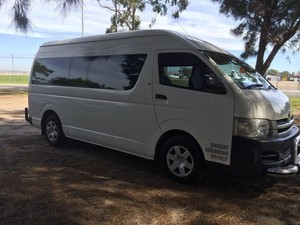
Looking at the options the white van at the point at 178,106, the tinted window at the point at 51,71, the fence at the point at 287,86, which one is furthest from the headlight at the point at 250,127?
the fence at the point at 287,86

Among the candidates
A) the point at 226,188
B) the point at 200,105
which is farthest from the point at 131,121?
the point at 226,188

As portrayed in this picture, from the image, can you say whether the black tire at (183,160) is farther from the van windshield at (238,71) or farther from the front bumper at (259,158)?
the van windshield at (238,71)

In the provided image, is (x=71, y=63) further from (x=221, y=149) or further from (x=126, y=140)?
(x=221, y=149)

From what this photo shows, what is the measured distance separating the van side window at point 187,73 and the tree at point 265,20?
478 centimetres

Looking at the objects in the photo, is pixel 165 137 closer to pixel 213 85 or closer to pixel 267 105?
pixel 213 85

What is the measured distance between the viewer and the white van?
493 centimetres

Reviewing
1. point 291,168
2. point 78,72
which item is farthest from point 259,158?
point 78,72

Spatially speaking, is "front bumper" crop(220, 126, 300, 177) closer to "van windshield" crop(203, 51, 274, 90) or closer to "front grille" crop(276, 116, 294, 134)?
"front grille" crop(276, 116, 294, 134)

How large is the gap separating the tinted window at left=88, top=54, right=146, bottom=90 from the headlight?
75.3 inches

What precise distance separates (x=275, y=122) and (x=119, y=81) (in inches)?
103

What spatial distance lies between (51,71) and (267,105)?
4703mm

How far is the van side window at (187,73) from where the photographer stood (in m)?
5.18

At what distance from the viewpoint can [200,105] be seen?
17.2 feet

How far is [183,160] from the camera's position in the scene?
552cm
